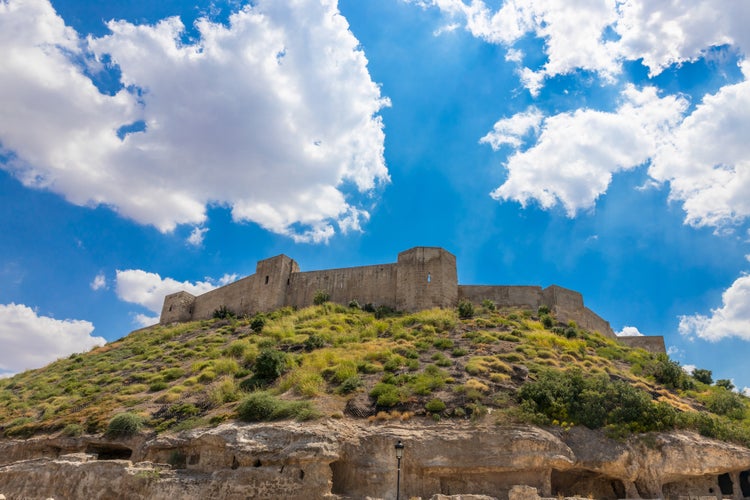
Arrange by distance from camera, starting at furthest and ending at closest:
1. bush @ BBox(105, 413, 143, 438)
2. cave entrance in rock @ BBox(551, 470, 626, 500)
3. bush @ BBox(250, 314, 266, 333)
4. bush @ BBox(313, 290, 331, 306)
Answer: bush @ BBox(313, 290, 331, 306) → bush @ BBox(250, 314, 266, 333) → bush @ BBox(105, 413, 143, 438) → cave entrance in rock @ BBox(551, 470, 626, 500)

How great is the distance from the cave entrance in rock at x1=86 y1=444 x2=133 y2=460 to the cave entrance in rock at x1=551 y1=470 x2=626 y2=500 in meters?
15.5

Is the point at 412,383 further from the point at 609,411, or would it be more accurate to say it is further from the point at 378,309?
the point at 378,309

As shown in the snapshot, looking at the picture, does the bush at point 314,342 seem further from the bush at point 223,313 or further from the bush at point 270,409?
the bush at point 223,313

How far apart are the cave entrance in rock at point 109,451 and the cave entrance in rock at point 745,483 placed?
74.0 feet

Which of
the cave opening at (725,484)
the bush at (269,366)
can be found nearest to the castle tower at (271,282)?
the bush at (269,366)

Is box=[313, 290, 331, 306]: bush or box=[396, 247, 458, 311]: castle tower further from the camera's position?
box=[313, 290, 331, 306]: bush

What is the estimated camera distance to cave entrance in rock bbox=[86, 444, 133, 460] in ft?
63.0

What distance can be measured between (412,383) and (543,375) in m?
5.17

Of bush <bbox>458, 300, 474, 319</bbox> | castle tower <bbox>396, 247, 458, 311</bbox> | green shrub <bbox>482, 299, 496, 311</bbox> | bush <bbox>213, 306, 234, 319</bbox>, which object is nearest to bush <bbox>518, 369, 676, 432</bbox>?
bush <bbox>458, 300, 474, 319</bbox>

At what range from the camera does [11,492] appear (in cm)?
1783

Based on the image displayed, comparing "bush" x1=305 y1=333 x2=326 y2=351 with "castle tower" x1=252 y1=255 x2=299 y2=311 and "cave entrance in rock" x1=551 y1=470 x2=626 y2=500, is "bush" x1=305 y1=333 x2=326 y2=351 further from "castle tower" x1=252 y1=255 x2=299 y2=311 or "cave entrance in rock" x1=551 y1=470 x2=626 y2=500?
"cave entrance in rock" x1=551 y1=470 x2=626 y2=500

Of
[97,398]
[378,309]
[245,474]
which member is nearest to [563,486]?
[245,474]

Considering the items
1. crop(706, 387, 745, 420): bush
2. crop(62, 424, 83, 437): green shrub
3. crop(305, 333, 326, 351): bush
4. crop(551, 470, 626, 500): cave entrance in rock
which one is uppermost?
crop(305, 333, 326, 351): bush

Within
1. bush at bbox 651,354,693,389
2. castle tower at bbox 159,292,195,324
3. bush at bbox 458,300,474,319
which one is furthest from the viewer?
castle tower at bbox 159,292,195,324
